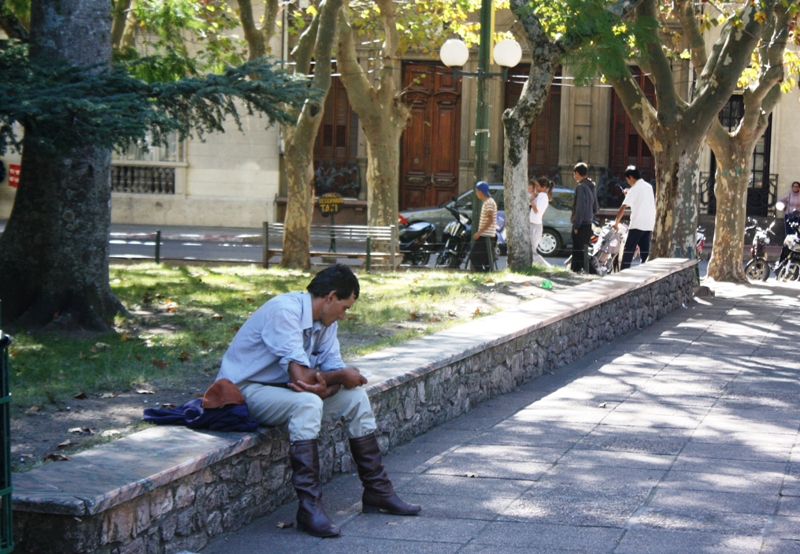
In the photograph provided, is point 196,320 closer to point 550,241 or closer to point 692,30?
point 692,30

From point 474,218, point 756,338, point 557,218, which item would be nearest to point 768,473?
point 756,338

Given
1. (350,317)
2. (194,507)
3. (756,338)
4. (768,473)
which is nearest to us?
(194,507)

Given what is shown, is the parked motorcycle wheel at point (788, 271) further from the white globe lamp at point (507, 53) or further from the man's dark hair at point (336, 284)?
the man's dark hair at point (336, 284)

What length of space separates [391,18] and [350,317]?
31.3 ft

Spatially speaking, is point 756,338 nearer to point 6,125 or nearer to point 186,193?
point 6,125

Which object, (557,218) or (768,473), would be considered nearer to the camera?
(768,473)

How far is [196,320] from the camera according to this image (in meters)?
10.8

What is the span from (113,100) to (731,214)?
13.4 m

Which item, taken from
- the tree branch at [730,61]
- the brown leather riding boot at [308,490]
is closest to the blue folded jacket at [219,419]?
the brown leather riding boot at [308,490]

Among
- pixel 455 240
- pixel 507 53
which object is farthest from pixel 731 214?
pixel 507 53

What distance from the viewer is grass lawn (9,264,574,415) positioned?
7711 mm

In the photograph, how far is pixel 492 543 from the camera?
506 centimetres

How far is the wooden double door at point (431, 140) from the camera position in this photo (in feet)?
105

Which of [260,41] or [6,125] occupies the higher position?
[260,41]
